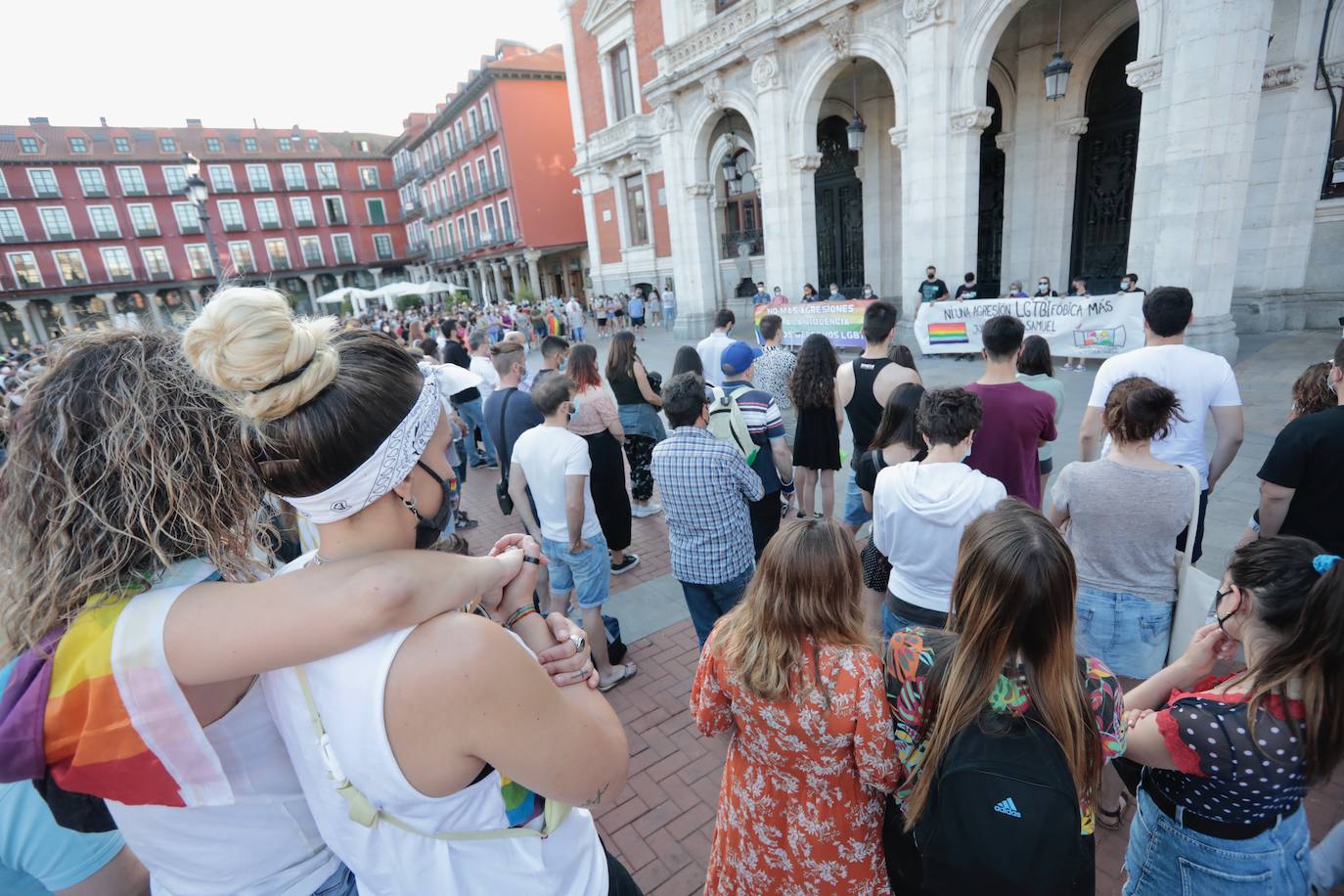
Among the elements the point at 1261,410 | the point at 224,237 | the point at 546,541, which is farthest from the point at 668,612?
A: the point at 224,237

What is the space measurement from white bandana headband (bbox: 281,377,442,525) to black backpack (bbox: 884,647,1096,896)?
50.6 inches

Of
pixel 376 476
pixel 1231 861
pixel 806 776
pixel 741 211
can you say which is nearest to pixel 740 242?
pixel 741 211

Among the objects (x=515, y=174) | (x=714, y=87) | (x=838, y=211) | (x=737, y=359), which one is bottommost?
(x=737, y=359)

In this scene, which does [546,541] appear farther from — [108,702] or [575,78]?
[575,78]

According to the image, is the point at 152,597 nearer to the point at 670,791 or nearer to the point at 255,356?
the point at 255,356

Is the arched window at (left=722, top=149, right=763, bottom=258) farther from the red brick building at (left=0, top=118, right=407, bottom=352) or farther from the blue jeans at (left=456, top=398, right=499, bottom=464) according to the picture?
the red brick building at (left=0, top=118, right=407, bottom=352)

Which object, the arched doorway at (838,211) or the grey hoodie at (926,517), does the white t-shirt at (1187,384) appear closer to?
the grey hoodie at (926,517)

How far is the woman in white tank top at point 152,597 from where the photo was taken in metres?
0.87

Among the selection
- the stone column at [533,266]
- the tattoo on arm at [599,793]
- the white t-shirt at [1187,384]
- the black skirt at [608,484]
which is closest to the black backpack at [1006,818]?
the tattoo on arm at [599,793]

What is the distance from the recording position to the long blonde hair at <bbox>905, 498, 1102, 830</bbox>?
4.56 feet

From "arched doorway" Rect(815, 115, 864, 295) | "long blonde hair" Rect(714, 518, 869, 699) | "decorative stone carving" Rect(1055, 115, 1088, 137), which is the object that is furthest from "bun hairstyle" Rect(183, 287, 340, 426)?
"arched doorway" Rect(815, 115, 864, 295)

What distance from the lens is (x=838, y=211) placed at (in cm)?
1744

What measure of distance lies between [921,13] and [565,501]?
11.2 meters

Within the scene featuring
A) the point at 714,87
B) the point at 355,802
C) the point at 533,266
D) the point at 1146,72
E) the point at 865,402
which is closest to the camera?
the point at 355,802
